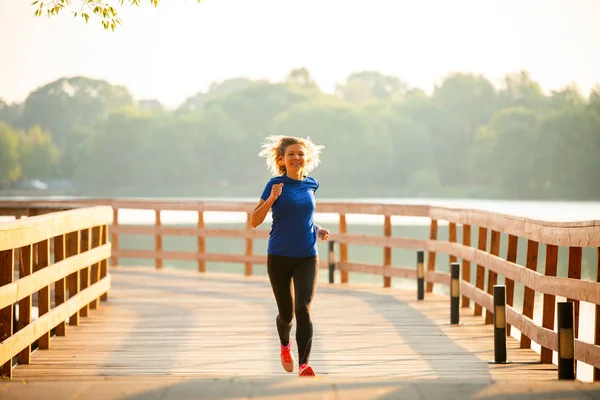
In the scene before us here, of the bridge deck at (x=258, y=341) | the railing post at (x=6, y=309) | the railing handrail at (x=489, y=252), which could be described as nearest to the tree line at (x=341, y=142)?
the railing handrail at (x=489, y=252)

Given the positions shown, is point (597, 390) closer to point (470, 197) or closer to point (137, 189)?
point (470, 197)

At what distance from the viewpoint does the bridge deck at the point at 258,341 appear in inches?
326

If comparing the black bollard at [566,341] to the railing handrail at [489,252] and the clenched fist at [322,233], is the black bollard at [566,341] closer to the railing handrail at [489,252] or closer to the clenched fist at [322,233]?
the railing handrail at [489,252]

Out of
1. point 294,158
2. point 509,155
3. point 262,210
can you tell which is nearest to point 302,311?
point 262,210

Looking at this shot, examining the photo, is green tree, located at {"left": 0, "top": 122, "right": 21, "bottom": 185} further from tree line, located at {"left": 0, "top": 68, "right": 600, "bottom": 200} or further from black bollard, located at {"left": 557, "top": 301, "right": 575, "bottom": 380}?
black bollard, located at {"left": 557, "top": 301, "right": 575, "bottom": 380}

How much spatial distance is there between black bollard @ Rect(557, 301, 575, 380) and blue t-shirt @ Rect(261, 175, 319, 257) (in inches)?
66.0

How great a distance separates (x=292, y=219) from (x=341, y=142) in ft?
379

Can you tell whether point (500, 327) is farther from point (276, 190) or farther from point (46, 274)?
point (46, 274)

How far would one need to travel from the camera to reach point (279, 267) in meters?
7.52

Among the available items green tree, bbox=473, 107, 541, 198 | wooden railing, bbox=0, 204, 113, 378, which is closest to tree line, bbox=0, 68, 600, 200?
green tree, bbox=473, 107, 541, 198

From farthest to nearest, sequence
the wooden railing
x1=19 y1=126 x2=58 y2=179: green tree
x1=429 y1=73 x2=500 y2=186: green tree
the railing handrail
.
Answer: x1=19 y1=126 x2=58 y2=179: green tree → x1=429 y1=73 x2=500 y2=186: green tree → the railing handrail → the wooden railing

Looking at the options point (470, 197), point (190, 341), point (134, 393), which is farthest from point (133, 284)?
point (470, 197)

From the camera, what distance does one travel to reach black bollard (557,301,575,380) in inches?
285

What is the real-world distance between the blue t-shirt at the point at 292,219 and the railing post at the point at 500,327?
6.32 ft
